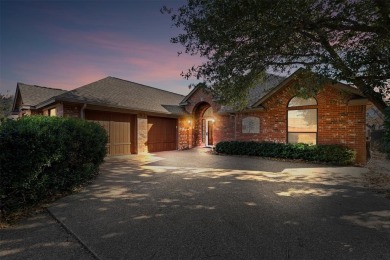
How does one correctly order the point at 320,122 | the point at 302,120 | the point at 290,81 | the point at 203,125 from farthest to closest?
1. the point at 203,125
2. the point at 302,120
3. the point at 290,81
4. the point at 320,122

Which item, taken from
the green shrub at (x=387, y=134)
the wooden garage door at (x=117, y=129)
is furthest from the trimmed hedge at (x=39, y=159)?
the green shrub at (x=387, y=134)

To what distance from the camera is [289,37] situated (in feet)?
25.3

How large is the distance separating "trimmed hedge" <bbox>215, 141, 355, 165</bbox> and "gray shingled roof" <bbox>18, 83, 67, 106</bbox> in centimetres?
1578

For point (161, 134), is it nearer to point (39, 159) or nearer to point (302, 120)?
point (302, 120)

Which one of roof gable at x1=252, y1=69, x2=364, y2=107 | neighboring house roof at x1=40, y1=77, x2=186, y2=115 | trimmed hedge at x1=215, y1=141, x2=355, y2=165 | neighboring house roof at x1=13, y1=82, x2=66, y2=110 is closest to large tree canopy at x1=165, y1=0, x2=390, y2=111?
→ roof gable at x1=252, y1=69, x2=364, y2=107

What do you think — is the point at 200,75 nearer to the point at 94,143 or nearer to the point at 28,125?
the point at 94,143

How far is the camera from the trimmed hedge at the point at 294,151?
11.3m

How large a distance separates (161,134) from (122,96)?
424cm

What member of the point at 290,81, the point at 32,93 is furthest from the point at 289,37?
the point at 32,93

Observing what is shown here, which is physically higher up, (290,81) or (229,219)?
(290,81)

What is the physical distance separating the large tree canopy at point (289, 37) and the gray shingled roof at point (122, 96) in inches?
285

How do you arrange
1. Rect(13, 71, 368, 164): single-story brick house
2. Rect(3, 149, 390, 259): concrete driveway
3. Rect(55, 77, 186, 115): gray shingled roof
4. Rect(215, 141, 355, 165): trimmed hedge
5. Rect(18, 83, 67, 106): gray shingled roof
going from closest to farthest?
1. Rect(3, 149, 390, 259): concrete driveway
2. Rect(215, 141, 355, 165): trimmed hedge
3. Rect(13, 71, 368, 164): single-story brick house
4. Rect(55, 77, 186, 115): gray shingled roof
5. Rect(18, 83, 67, 106): gray shingled roof

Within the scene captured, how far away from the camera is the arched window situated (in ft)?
42.6

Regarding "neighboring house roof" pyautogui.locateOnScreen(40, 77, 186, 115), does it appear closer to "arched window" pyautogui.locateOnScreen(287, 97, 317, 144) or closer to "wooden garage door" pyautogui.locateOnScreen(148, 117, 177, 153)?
"wooden garage door" pyautogui.locateOnScreen(148, 117, 177, 153)
